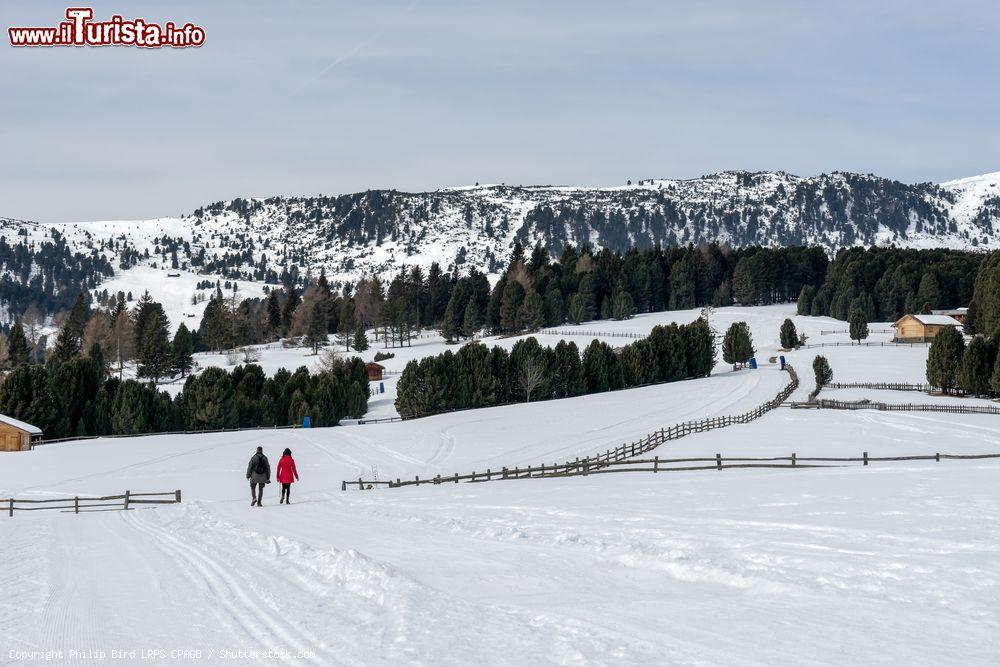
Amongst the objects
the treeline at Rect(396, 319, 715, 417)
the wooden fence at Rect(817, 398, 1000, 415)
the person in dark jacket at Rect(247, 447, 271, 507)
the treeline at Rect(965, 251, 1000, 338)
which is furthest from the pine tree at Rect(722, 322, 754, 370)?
the person in dark jacket at Rect(247, 447, 271, 507)

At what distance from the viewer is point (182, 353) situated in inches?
5497

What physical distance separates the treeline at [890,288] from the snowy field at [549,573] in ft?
474

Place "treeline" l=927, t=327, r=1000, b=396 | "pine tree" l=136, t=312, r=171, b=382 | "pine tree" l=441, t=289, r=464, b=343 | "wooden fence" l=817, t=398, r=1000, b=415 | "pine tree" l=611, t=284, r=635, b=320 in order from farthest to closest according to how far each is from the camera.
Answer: "pine tree" l=611, t=284, r=635, b=320
"pine tree" l=441, t=289, r=464, b=343
"pine tree" l=136, t=312, r=171, b=382
"treeline" l=927, t=327, r=1000, b=396
"wooden fence" l=817, t=398, r=1000, b=415

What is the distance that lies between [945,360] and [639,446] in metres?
46.7

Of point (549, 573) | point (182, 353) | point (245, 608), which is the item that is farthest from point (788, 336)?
point (245, 608)

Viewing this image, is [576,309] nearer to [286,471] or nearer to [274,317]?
[274,317]

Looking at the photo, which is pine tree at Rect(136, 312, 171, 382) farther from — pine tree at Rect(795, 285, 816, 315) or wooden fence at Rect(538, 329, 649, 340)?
pine tree at Rect(795, 285, 816, 315)

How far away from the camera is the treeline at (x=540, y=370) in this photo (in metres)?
85.1

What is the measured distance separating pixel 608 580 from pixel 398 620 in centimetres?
410

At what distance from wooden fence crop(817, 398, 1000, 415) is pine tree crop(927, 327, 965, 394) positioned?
927cm

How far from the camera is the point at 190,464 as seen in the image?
54344mm

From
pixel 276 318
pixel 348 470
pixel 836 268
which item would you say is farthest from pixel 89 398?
pixel 836 268

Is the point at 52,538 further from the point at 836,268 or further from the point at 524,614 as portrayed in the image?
the point at 836,268

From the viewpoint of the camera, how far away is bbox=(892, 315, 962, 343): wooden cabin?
419 feet
